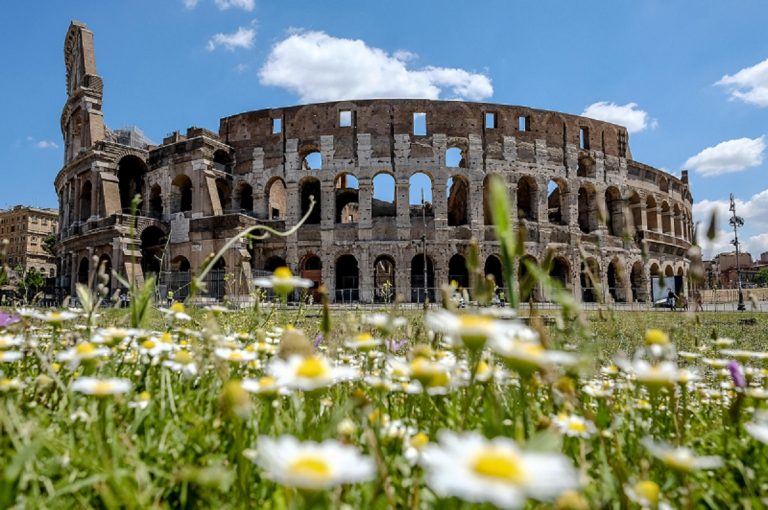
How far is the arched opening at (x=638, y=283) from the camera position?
26031 millimetres

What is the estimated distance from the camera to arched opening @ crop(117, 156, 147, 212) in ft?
86.4

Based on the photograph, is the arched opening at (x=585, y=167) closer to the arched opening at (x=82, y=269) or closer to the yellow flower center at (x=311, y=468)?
the arched opening at (x=82, y=269)

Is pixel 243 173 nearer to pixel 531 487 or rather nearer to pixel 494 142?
pixel 494 142

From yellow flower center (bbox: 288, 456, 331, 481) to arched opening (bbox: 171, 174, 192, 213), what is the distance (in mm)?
25615

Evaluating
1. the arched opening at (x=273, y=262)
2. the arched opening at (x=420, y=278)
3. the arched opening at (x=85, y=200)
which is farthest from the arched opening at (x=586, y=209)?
the arched opening at (x=85, y=200)

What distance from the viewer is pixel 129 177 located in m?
27.4

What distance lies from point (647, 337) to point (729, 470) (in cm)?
66

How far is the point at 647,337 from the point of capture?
1305mm

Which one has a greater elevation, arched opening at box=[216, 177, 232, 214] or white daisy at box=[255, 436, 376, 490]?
arched opening at box=[216, 177, 232, 214]

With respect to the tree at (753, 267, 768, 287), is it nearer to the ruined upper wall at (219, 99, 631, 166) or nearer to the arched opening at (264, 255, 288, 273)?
the ruined upper wall at (219, 99, 631, 166)

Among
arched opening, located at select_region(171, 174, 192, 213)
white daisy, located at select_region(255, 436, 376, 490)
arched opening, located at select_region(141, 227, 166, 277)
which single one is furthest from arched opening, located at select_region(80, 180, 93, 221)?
white daisy, located at select_region(255, 436, 376, 490)

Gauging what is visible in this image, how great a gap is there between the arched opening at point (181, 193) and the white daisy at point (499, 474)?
25.7m

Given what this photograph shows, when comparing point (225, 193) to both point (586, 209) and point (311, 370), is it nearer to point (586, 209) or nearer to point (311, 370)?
point (586, 209)

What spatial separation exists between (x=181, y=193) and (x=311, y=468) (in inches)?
1048
